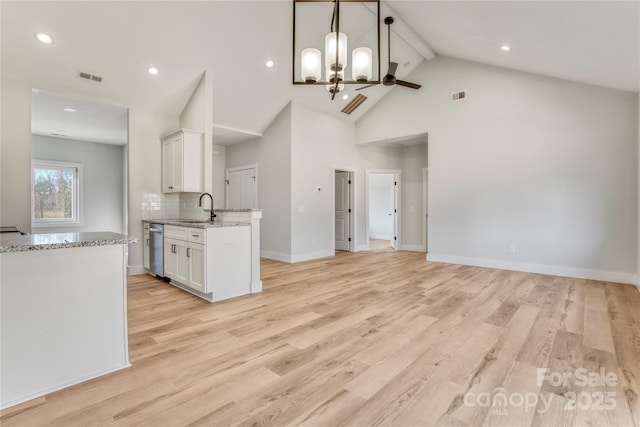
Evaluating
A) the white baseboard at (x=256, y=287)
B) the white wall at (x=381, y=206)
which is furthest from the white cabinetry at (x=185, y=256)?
the white wall at (x=381, y=206)

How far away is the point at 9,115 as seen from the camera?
3.88 metres

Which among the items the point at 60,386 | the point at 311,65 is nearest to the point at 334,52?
the point at 311,65

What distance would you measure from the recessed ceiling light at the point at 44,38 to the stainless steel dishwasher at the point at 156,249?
Answer: 2.57 meters

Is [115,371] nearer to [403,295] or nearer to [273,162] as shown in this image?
[403,295]

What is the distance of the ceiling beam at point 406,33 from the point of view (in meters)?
4.60

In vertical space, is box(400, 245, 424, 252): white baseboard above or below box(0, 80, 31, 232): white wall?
below

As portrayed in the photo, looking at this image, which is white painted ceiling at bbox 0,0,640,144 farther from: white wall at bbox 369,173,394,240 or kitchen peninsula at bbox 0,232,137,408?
white wall at bbox 369,173,394,240

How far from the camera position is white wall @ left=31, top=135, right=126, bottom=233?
6.76m

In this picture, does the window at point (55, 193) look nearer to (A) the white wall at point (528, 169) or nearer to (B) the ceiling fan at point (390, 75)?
(B) the ceiling fan at point (390, 75)

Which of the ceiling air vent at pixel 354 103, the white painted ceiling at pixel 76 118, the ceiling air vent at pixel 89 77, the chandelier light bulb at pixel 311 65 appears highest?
the ceiling air vent at pixel 354 103

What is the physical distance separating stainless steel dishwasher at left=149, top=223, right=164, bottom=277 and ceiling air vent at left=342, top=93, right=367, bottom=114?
4.54 m

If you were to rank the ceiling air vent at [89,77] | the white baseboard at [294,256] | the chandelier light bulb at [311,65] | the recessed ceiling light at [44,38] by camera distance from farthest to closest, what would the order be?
the white baseboard at [294,256] → the ceiling air vent at [89,77] → the recessed ceiling light at [44,38] → the chandelier light bulb at [311,65]

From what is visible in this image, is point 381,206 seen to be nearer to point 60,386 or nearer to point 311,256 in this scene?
point 311,256

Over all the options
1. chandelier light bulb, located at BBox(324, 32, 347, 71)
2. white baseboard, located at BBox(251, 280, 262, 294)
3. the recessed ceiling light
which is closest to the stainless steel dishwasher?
white baseboard, located at BBox(251, 280, 262, 294)
